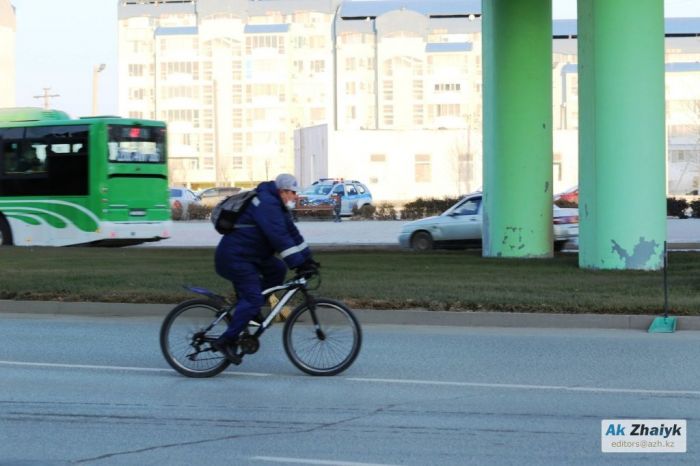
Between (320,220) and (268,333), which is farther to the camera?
(320,220)

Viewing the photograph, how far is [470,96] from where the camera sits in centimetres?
11181

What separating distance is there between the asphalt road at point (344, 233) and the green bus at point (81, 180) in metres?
2.72

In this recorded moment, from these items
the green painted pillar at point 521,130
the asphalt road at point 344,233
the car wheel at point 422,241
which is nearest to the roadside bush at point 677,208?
the asphalt road at point 344,233

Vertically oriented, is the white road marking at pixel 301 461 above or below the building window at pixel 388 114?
below

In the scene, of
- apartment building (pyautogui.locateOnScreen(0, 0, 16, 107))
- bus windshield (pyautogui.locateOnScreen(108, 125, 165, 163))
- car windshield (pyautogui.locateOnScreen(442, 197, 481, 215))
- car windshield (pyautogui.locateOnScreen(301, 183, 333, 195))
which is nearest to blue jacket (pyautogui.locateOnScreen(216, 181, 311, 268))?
car windshield (pyautogui.locateOnScreen(442, 197, 481, 215))

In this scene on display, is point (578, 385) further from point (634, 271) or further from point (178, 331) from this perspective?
point (634, 271)

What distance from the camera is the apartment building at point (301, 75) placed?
108 meters

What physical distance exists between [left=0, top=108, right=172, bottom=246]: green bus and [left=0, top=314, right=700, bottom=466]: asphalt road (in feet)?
60.4

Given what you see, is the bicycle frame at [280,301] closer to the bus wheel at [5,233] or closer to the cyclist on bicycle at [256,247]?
the cyclist on bicycle at [256,247]

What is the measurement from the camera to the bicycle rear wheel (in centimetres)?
1077

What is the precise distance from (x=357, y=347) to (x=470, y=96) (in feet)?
336

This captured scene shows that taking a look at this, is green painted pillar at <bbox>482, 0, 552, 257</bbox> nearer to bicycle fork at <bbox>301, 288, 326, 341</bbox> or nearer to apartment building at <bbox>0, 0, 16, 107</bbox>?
bicycle fork at <bbox>301, 288, 326, 341</bbox>

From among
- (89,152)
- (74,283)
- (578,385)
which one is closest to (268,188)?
(578,385)

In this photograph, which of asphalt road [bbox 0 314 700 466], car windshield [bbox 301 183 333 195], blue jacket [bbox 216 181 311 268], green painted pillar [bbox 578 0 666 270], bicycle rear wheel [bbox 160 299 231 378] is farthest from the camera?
car windshield [bbox 301 183 333 195]
